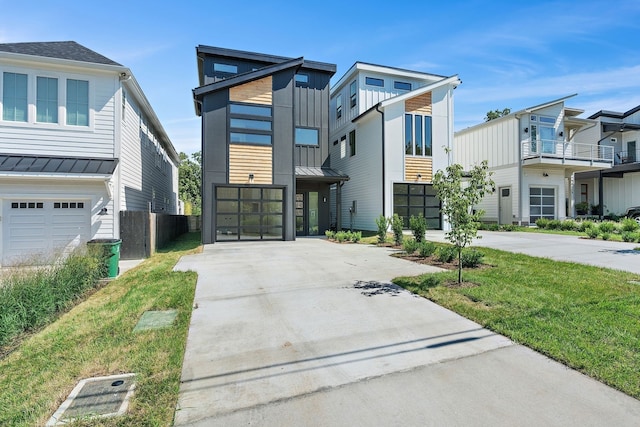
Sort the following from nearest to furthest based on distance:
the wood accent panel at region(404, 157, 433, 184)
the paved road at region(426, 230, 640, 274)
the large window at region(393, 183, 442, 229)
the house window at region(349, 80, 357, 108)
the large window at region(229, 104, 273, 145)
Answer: the paved road at region(426, 230, 640, 274) < the large window at region(229, 104, 273, 145) < the wood accent panel at region(404, 157, 433, 184) < the large window at region(393, 183, 442, 229) < the house window at region(349, 80, 357, 108)

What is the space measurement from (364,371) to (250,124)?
12268 mm

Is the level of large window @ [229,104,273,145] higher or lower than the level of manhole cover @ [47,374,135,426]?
higher

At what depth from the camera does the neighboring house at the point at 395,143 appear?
15930 mm

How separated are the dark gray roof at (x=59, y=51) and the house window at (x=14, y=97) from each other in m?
0.78

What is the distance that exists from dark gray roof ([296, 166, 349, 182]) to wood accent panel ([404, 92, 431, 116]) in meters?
4.88

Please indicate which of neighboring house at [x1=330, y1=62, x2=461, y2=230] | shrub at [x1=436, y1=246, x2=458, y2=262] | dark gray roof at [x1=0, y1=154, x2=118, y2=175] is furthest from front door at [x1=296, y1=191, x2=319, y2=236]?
shrub at [x1=436, y1=246, x2=458, y2=262]

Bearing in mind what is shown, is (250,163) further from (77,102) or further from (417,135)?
(417,135)

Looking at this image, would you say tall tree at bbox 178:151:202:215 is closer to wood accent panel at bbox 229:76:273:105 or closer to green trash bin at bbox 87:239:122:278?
wood accent panel at bbox 229:76:273:105

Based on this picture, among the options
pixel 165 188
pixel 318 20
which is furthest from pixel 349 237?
pixel 165 188

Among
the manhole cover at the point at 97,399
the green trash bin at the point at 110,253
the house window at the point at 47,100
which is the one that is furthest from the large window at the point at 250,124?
the manhole cover at the point at 97,399

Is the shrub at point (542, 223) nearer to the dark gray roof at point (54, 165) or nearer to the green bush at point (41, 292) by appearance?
the green bush at point (41, 292)

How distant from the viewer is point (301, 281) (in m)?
6.76

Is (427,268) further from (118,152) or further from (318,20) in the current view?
(118,152)

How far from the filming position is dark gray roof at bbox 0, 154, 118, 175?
30.1ft
